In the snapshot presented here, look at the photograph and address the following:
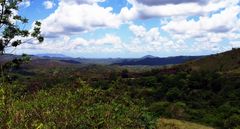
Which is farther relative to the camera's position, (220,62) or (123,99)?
(220,62)

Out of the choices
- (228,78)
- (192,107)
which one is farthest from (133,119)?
(228,78)

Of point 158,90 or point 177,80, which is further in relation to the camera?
point 177,80

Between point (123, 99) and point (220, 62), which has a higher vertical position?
point (123, 99)

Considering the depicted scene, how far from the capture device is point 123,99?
25625 mm

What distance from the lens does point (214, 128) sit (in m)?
68.1

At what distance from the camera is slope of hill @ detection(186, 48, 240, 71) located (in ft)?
509

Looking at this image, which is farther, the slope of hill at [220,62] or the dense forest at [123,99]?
the slope of hill at [220,62]

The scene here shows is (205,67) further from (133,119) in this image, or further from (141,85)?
(133,119)

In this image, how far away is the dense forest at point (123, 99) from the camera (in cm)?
1855

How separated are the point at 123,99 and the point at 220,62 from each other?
146m

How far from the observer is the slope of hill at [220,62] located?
155250 millimetres

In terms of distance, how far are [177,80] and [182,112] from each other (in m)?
46.5

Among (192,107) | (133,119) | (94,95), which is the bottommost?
(192,107)

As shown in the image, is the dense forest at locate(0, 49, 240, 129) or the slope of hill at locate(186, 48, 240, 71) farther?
the slope of hill at locate(186, 48, 240, 71)
